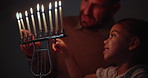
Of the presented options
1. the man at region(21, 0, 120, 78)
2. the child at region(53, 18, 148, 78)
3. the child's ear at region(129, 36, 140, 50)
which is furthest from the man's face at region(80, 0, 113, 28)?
the child's ear at region(129, 36, 140, 50)

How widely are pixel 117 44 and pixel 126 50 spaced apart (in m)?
0.08

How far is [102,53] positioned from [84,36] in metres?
0.21

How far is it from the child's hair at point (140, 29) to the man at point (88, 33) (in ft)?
0.45

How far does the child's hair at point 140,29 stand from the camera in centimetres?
171

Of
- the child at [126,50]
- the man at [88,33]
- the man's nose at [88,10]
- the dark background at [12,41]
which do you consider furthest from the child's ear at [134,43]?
the dark background at [12,41]

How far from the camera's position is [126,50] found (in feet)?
5.74

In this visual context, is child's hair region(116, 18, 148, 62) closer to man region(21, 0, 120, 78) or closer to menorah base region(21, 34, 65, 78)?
man region(21, 0, 120, 78)

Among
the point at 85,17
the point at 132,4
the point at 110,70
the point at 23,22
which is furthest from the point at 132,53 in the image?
the point at 23,22

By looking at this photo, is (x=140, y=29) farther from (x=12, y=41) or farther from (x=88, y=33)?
(x=12, y=41)

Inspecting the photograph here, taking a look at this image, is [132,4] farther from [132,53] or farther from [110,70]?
[110,70]

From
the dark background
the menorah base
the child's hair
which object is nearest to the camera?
the child's hair

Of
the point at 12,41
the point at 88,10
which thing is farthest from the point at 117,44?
the point at 12,41

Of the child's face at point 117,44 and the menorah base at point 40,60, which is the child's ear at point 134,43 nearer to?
the child's face at point 117,44

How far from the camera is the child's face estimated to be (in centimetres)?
176
